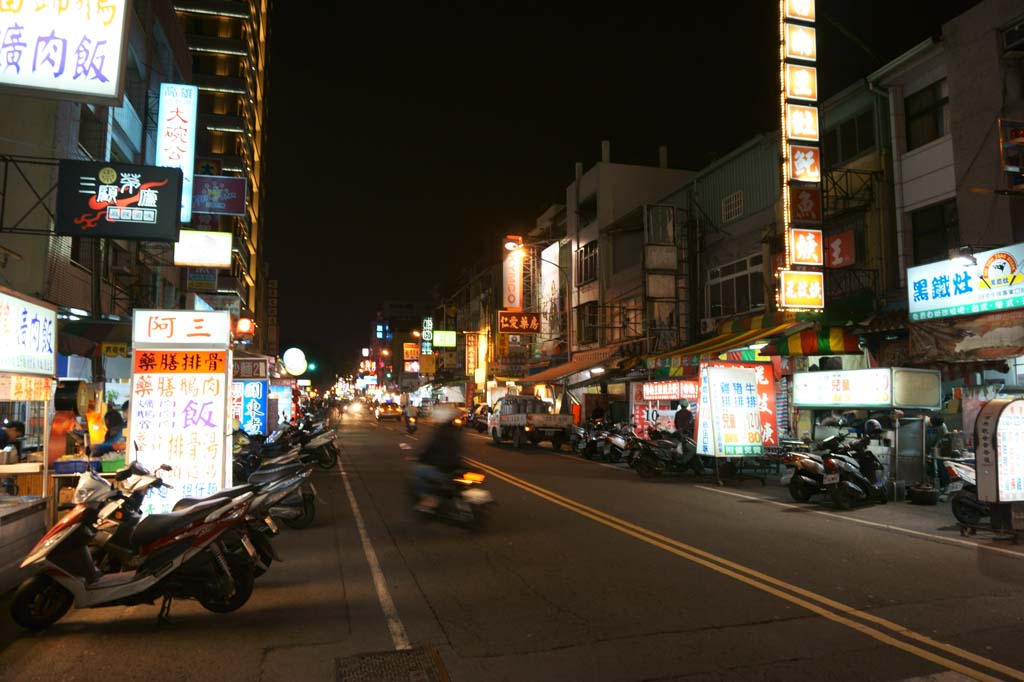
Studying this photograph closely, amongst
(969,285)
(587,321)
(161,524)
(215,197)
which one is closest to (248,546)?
(161,524)

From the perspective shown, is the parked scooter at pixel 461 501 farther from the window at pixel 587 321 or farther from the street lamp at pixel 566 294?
the street lamp at pixel 566 294

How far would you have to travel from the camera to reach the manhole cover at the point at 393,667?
15.1 feet

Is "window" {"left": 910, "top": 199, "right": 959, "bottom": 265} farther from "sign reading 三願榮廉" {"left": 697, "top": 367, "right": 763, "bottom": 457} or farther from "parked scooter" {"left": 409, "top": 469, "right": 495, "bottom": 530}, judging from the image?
"parked scooter" {"left": 409, "top": 469, "right": 495, "bottom": 530}

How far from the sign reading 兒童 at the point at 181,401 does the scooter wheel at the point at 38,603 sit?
2.92 metres

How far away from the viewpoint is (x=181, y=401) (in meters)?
8.80

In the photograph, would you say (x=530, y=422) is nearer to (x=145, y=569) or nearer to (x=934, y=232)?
(x=934, y=232)

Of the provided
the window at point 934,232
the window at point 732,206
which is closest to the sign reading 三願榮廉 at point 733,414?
the window at point 934,232

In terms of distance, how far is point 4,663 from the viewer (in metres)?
4.94

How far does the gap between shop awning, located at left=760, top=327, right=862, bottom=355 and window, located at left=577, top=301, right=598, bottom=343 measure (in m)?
17.1

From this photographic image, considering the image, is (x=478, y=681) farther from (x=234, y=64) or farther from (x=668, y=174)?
(x=234, y=64)

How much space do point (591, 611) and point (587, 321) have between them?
29.3 metres

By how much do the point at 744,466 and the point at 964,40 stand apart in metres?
11.0

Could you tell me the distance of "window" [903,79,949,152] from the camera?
1570 centimetres

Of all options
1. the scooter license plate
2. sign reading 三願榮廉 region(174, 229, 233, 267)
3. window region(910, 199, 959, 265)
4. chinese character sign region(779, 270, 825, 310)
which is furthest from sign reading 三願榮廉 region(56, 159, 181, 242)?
window region(910, 199, 959, 265)
